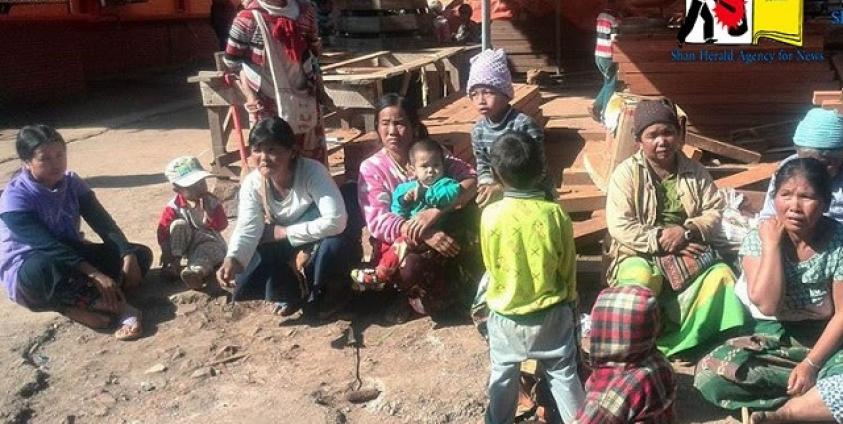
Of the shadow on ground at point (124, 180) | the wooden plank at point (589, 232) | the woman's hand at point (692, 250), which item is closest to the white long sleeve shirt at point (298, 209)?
the wooden plank at point (589, 232)

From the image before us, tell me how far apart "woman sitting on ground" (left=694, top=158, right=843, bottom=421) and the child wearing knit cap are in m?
1.31

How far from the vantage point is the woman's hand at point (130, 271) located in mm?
5202

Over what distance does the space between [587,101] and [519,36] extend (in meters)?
3.11

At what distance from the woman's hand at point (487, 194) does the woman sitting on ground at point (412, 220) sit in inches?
1.6

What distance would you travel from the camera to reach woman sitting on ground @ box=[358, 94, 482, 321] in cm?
466

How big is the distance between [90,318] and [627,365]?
3.27 meters

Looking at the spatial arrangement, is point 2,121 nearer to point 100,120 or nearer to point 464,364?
point 100,120

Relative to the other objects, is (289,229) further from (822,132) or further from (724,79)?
(724,79)

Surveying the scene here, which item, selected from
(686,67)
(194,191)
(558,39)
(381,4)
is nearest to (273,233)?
(194,191)

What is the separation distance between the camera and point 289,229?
486 cm

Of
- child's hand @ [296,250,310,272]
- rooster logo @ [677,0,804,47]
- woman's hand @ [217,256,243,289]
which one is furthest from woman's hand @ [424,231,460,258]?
rooster logo @ [677,0,804,47]

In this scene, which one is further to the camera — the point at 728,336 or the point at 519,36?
the point at 519,36

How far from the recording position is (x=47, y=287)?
492cm

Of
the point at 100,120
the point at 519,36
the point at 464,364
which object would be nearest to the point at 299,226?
the point at 464,364
